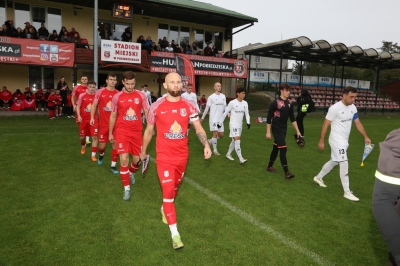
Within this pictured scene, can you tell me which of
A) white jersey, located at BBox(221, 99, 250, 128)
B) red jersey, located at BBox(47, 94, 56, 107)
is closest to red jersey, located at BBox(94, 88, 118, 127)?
white jersey, located at BBox(221, 99, 250, 128)

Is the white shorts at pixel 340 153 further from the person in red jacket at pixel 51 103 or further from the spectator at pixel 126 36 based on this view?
the spectator at pixel 126 36

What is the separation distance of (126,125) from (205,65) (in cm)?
1914

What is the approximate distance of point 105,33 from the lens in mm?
22594

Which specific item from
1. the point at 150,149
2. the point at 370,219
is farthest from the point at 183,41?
the point at 370,219

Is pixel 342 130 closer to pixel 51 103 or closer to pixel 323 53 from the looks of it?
pixel 51 103

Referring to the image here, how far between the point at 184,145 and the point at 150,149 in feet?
21.8

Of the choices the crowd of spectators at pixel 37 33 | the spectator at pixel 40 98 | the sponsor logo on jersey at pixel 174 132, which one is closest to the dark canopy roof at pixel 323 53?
the crowd of spectators at pixel 37 33

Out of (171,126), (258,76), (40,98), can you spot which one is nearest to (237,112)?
(171,126)

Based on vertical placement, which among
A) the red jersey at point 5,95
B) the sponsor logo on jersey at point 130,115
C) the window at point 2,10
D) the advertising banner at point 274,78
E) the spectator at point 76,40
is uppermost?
the window at point 2,10

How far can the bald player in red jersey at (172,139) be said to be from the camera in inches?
158

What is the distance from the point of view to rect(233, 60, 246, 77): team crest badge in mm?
25547

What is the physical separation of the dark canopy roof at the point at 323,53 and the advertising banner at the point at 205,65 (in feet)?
10.4

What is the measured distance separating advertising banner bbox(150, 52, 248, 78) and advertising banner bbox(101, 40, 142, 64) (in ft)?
4.75

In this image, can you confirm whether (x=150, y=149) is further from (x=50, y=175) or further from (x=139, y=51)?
(x=139, y=51)
